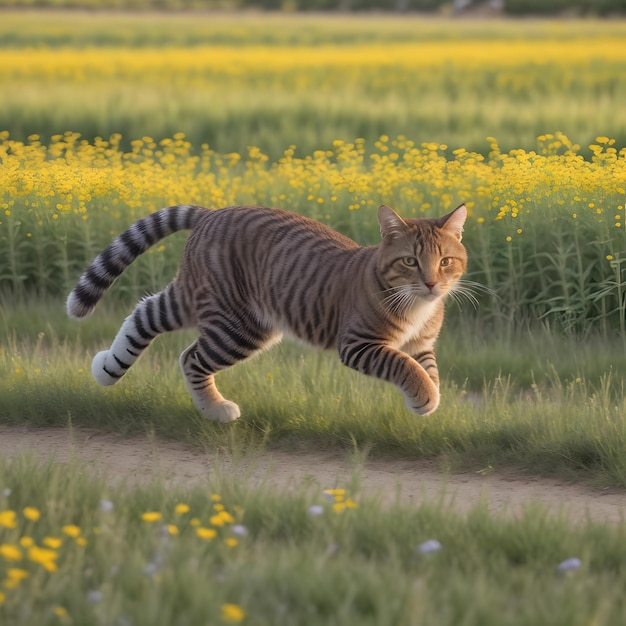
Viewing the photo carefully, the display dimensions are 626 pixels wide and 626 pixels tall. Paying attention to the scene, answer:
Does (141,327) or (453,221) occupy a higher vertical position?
(453,221)

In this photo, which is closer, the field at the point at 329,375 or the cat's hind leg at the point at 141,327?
the field at the point at 329,375

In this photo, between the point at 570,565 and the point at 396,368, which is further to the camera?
the point at 396,368

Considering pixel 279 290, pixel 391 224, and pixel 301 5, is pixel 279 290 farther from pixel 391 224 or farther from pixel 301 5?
pixel 301 5

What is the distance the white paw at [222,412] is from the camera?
261 inches

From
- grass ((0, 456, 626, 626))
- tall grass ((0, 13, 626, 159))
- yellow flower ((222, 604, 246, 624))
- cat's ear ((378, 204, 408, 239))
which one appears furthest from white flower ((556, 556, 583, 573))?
tall grass ((0, 13, 626, 159))

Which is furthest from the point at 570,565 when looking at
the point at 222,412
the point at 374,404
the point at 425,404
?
the point at 222,412

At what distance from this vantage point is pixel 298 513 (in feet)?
15.8

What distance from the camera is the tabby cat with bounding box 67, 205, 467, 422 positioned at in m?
6.01

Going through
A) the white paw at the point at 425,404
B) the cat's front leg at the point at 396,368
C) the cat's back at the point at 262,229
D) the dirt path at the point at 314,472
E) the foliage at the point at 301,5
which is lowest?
the foliage at the point at 301,5

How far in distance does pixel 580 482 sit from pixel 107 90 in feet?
42.7

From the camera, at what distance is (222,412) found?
6629mm

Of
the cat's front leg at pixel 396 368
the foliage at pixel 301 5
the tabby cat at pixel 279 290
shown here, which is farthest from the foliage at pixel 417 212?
the foliage at pixel 301 5

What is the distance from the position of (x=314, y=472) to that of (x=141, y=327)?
→ 136 centimetres

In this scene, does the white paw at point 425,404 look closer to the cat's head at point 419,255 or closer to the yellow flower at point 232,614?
the cat's head at point 419,255
